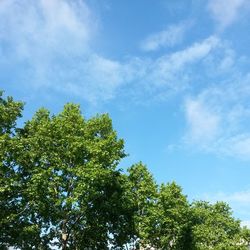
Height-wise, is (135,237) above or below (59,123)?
below

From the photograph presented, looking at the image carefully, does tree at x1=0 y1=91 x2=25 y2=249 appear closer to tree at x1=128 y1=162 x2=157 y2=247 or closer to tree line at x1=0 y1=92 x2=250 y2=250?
tree line at x1=0 y1=92 x2=250 y2=250

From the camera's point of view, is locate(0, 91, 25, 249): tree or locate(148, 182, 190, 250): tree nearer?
locate(0, 91, 25, 249): tree

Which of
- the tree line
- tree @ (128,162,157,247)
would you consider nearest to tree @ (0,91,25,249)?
the tree line

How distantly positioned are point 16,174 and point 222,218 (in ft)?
135

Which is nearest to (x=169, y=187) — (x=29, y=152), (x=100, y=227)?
(x=100, y=227)

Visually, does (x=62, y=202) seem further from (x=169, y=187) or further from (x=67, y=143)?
(x=169, y=187)

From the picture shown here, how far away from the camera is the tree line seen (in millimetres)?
36688

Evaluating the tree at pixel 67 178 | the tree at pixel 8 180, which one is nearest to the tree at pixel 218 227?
the tree at pixel 67 178

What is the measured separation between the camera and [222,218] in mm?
67938

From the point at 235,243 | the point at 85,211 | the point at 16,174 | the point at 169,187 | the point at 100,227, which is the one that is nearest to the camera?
the point at 16,174

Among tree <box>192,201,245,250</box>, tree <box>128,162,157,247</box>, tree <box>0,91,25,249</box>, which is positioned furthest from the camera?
tree <box>192,201,245,250</box>

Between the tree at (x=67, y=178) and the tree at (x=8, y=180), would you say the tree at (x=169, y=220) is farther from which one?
the tree at (x=8, y=180)

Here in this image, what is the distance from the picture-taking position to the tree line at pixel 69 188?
36.7 meters

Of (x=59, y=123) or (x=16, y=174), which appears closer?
(x=16, y=174)
